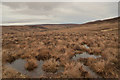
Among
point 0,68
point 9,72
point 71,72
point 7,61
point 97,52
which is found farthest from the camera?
point 97,52

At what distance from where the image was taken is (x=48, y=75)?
4.37 meters

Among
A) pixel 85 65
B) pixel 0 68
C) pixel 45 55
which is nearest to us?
pixel 0 68

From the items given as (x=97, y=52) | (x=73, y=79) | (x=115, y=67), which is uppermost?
(x=97, y=52)

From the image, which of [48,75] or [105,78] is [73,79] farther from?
[105,78]

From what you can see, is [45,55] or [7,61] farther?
[45,55]

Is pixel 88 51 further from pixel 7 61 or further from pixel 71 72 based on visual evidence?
pixel 7 61

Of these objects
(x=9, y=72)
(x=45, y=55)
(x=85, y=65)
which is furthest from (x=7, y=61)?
(x=85, y=65)

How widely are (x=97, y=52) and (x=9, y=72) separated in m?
7.63

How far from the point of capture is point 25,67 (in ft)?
17.0

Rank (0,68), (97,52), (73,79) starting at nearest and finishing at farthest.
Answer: (73,79)
(0,68)
(97,52)

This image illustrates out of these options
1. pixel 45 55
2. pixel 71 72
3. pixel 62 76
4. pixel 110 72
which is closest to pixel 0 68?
pixel 45 55

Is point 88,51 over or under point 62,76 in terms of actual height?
over

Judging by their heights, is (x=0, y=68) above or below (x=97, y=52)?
below

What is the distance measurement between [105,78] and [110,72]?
0.58m
